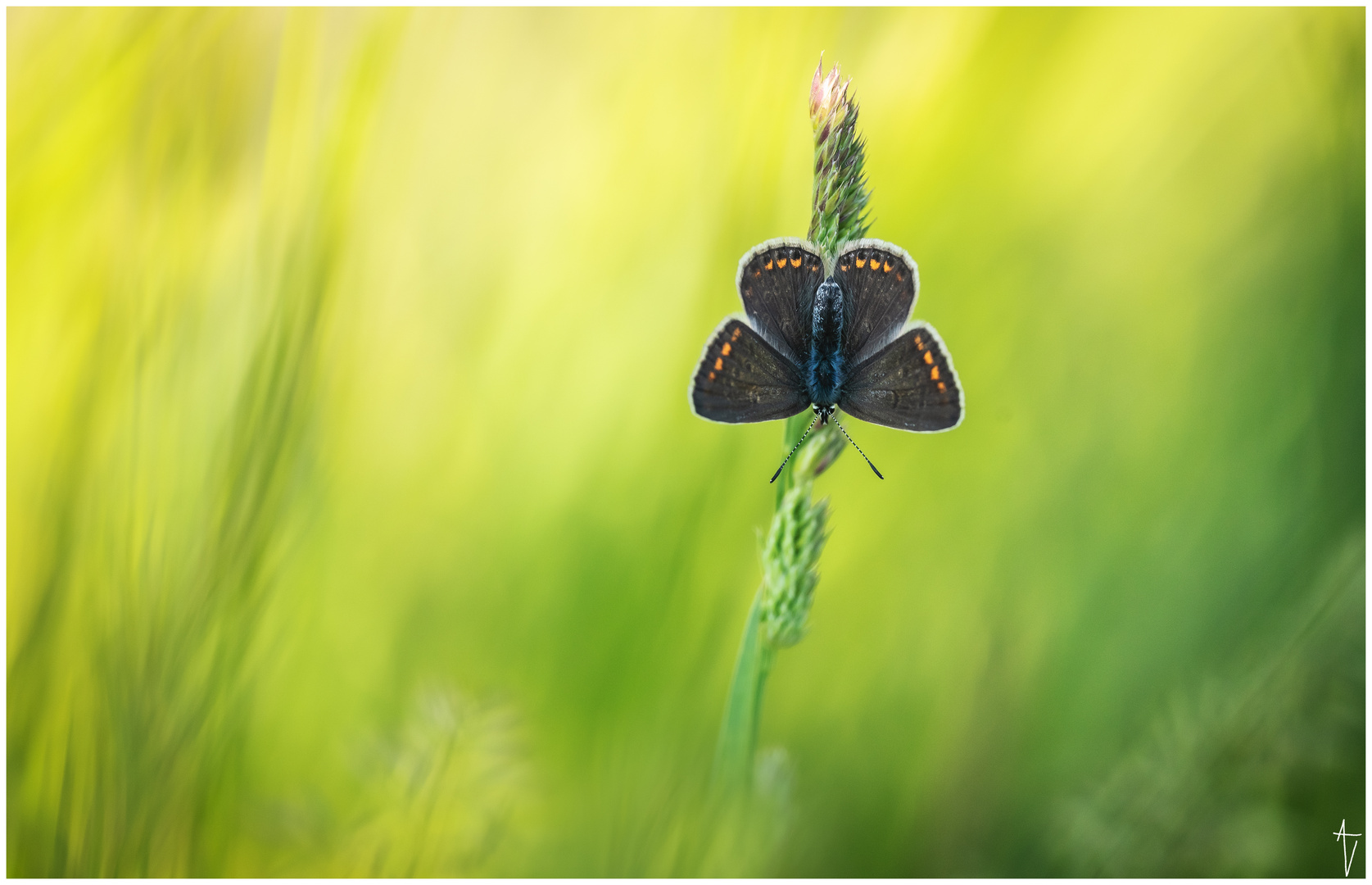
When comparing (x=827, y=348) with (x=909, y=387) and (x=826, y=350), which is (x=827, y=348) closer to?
(x=826, y=350)

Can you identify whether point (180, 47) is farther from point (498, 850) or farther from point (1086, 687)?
point (1086, 687)

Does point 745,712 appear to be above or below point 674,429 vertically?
below

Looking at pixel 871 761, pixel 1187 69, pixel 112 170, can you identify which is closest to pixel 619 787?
pixel 871 761
